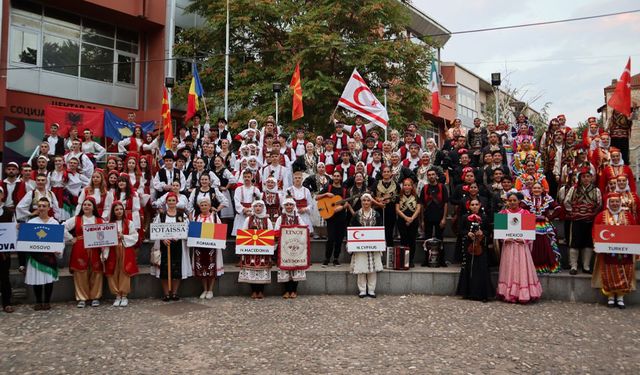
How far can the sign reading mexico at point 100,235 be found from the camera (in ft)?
26.7

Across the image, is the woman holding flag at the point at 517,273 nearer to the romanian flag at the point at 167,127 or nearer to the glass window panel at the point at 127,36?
the romanian flag at the point at 167,127

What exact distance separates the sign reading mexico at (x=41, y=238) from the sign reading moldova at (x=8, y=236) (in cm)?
8

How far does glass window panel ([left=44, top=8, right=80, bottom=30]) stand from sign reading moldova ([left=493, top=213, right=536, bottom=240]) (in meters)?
19.5

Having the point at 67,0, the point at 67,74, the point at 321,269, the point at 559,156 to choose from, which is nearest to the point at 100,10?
the point at 67,0

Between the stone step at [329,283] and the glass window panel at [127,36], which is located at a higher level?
the glass window panel at [127,36]

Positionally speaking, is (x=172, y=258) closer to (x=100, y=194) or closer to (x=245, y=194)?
(x=100, y=194)

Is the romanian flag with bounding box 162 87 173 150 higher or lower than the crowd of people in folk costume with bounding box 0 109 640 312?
higher

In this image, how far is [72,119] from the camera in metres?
15.3

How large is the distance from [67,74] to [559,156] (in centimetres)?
1870

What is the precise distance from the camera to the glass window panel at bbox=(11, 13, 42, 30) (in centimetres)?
1880

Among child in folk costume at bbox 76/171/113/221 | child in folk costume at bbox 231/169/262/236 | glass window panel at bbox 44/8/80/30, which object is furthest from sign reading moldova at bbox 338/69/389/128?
glass window panel at bbox 44/8/80/30

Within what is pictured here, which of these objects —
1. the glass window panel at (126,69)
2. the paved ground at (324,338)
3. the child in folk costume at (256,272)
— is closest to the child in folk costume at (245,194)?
the child in folk costume at (256,272)

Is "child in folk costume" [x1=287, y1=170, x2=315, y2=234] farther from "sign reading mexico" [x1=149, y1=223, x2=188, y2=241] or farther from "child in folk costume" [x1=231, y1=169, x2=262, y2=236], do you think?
"sign reading mexico" [x1=149, y1=223, x2=188, y2=241]

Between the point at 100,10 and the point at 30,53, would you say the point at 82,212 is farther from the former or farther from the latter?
the point at 100,10
